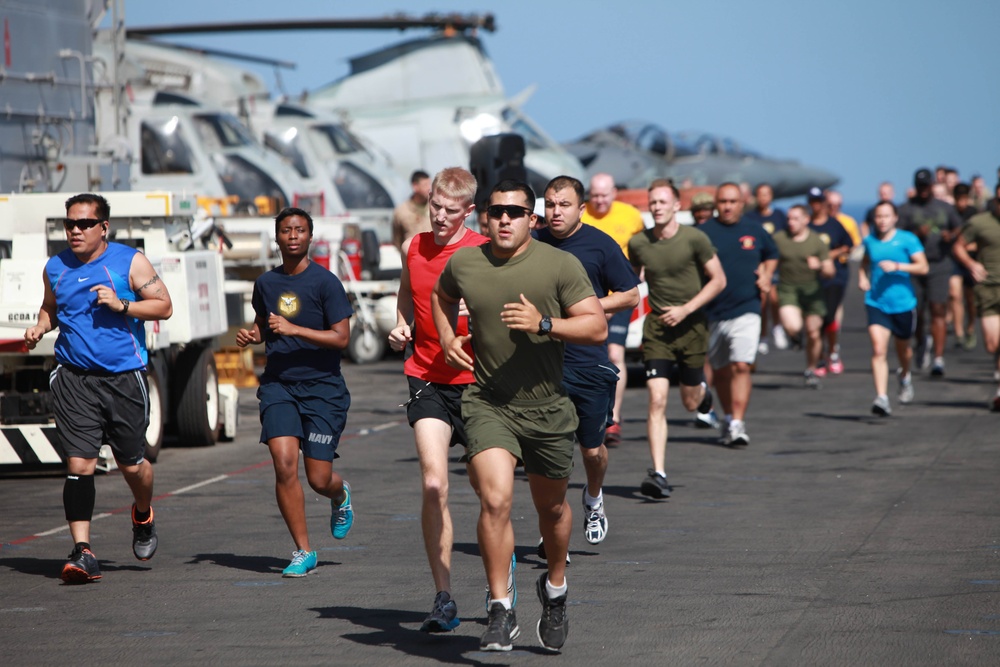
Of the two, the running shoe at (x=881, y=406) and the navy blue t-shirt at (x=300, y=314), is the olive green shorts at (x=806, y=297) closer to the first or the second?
the running shoe at (x=881, y=406)

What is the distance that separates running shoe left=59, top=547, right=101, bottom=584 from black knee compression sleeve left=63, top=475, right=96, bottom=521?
17cm

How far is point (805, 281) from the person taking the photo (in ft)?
57.2

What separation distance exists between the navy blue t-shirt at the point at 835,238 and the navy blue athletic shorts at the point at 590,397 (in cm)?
1109

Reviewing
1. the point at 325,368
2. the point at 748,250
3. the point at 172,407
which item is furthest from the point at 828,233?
the point at 325,368

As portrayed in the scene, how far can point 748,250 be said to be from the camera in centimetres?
1226

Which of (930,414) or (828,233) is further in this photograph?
(828,233)

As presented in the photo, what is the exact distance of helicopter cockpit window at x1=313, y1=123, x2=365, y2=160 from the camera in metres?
28.0

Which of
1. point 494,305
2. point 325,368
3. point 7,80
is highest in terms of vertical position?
point 7,80

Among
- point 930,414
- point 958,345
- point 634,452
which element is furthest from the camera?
point 958,345

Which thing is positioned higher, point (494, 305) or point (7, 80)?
point (7, 80)

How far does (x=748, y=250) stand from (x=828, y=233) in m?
6.81

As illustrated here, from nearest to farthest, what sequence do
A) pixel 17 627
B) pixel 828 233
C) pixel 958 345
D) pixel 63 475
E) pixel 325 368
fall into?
pixel 17 627
pixel 325 368
pixel 63 475
pixel 828 233
pixel 958 345

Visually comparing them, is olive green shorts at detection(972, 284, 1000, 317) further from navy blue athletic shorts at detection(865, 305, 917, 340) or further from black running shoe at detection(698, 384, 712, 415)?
black running shoe at detection(698, 384, 712, 415)

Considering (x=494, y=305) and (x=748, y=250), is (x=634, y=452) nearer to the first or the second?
(x=748, y=250)
